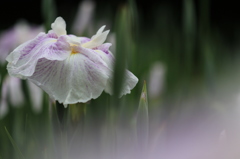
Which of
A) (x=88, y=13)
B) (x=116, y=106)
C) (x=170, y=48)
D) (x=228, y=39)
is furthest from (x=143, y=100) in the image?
(x=228, y=39)

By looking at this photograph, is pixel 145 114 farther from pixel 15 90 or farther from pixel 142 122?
pixel 15 90

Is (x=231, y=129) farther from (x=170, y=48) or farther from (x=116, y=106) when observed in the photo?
(x=170, y=48)

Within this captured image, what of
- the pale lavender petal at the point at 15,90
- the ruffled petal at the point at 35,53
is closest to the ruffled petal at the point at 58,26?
the ruffled petal at the point at 35,53

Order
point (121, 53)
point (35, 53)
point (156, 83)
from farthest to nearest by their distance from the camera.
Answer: point (156, 83) → point (35, 53) → point (121, 53)

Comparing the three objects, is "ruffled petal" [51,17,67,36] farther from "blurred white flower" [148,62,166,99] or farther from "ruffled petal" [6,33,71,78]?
"blurred white flower" [148,62,166,99]

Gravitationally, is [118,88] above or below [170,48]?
below

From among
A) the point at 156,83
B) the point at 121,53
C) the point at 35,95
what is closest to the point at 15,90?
the point at 35,95

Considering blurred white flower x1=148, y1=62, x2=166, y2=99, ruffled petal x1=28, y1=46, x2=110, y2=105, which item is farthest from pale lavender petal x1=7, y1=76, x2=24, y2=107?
ruffled petal x1=28, y1=46, x2=110, y2=105
